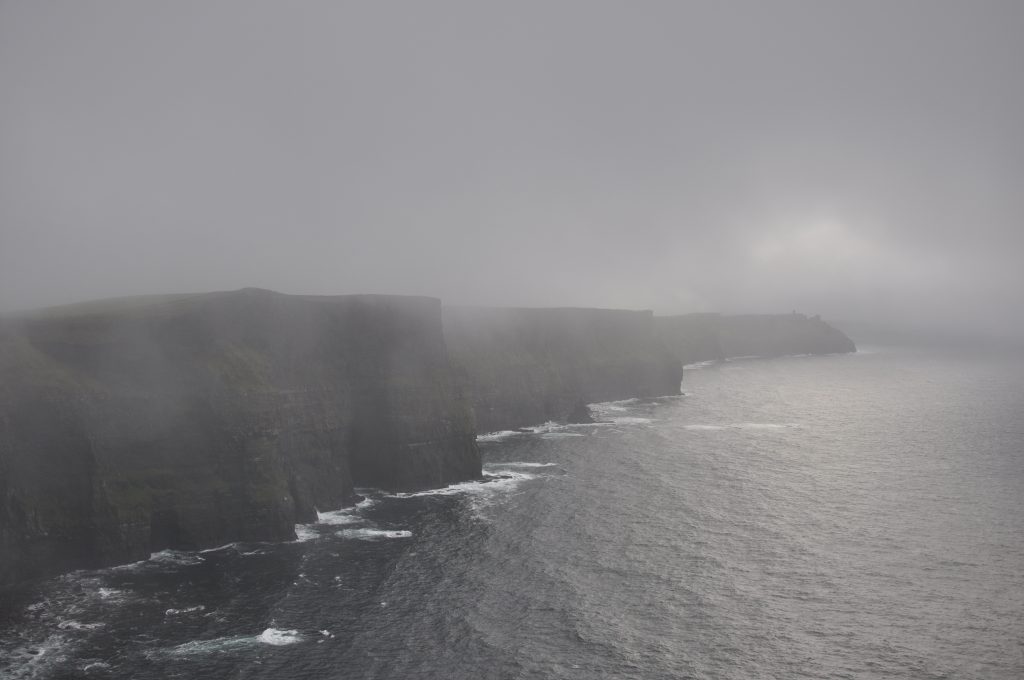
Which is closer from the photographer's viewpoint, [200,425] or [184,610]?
[184,610]

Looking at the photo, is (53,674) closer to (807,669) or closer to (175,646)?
(175,646)

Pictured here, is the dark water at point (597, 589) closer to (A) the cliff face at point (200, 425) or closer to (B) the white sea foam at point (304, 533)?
(B) the white sea foam at point (304, 533)

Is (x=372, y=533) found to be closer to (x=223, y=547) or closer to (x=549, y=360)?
(x=223, y=547)

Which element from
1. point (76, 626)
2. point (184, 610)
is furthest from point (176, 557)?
point (76, 626)

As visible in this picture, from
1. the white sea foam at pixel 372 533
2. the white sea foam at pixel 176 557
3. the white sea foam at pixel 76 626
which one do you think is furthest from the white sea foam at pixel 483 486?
the white sea foam at pixel 76 626

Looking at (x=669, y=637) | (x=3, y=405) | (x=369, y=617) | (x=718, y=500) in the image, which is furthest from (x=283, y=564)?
(x=718, y=500)

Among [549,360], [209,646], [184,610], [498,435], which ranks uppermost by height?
[549,360]
